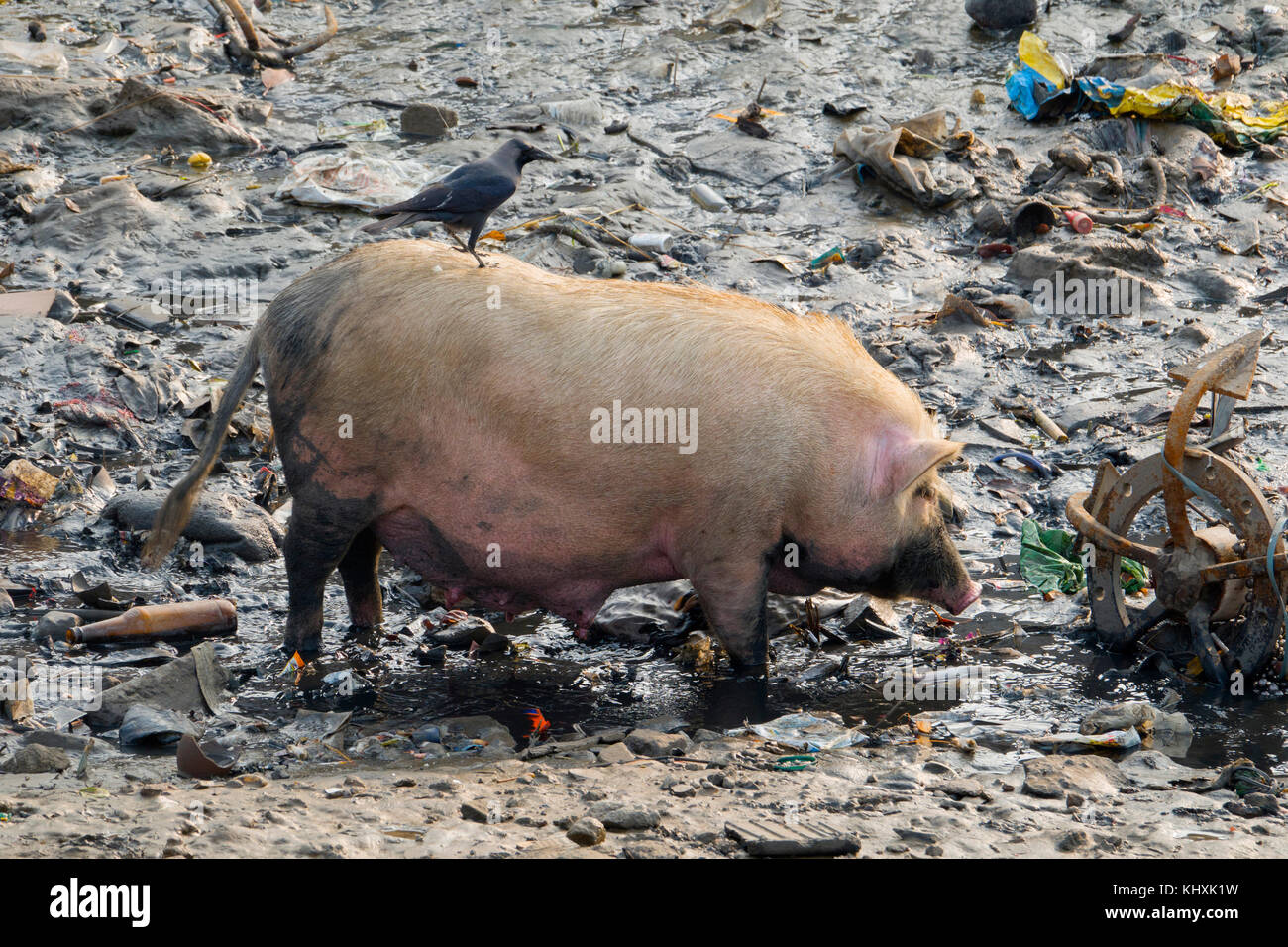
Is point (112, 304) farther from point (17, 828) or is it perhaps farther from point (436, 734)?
point (17, 828)

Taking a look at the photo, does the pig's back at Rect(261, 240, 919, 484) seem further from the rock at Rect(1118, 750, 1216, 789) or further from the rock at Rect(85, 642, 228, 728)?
the rock at Rect(1118, 750, 1216, 789)

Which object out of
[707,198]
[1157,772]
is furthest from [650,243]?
[1157,772]

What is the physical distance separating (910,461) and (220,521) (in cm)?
315

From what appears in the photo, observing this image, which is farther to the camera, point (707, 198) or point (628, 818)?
point (707, 198)

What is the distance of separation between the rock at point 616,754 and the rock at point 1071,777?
127 centimetres

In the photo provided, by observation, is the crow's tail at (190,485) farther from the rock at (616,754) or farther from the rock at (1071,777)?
the rock at (1071,777)

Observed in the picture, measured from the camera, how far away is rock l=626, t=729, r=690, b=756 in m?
4.70

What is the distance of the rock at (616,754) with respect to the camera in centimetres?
457

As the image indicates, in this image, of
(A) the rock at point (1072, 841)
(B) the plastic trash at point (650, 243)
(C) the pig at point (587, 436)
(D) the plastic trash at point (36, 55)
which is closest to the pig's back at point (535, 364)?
(C) the pig at point (587, 436)

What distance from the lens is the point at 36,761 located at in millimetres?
4391

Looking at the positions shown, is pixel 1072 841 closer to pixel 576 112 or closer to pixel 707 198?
pixel 707 198

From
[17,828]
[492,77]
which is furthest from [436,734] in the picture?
[492,77]

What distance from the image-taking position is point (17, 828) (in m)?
3.61
